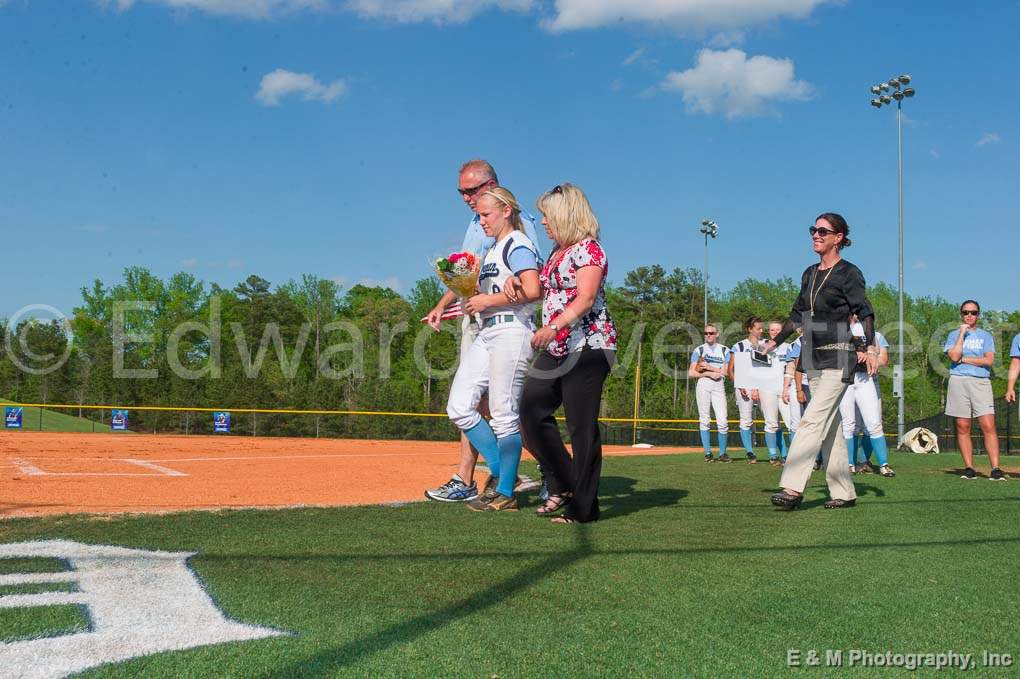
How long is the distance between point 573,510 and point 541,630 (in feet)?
8.28

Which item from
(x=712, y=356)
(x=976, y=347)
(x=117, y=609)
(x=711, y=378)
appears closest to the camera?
(x=117, y=609)

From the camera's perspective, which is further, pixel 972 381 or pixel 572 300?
pixel 972 381

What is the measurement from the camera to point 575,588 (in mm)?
3246

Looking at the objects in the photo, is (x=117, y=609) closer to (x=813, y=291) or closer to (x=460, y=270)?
(x=460, y=270)

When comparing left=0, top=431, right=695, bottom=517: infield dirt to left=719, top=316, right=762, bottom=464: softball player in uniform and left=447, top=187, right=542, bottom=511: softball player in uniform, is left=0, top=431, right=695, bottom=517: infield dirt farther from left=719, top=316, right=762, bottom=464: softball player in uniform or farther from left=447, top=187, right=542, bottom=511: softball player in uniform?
left=719, top=316, right=762, bottom=464: softball player in uniform

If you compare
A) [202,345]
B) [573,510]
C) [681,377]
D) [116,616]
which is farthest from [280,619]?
[202,345]

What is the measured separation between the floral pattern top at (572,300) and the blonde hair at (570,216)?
6 cm

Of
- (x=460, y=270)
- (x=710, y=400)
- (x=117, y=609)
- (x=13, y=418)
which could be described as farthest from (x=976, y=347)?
(x=13, y=418)

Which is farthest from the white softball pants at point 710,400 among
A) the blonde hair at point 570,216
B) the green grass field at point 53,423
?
the green grass field at point 53,423

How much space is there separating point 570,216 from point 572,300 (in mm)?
557

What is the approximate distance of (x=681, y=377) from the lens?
62.1 metres

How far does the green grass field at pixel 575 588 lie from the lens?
93.5 inches

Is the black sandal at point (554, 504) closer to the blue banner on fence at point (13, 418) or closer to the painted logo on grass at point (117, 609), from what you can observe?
the painted logo on grass at point (117, 609)

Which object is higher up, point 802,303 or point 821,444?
point 802,303
